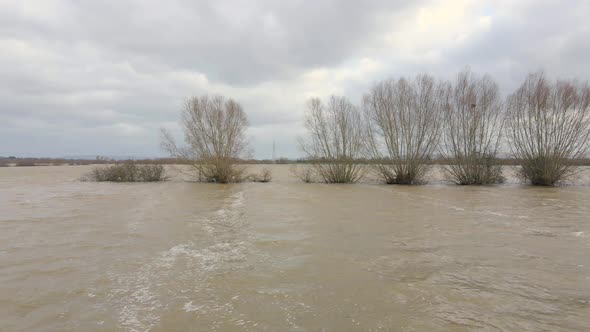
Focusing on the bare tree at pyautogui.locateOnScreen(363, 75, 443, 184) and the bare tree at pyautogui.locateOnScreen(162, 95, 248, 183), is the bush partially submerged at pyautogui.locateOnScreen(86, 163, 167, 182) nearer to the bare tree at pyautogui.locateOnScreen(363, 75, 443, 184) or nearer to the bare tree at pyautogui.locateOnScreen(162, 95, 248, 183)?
the bare tree at pyautogui.locateOnScreen(162, 95, 248, 183)

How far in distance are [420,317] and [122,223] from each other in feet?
31.5

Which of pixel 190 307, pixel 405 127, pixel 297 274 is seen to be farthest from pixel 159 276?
pixel 405 127

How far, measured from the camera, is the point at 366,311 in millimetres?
3955

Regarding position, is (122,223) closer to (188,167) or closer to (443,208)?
(443,208)

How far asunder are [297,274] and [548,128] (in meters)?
24.6

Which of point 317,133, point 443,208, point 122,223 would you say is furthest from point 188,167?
point 443,208

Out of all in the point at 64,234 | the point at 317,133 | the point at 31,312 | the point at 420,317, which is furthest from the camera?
the point at 317,133

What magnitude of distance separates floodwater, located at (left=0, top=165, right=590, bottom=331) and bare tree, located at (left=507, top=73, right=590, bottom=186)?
1433cm

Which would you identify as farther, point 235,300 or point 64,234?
point 64,234

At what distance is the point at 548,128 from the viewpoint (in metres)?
21.9

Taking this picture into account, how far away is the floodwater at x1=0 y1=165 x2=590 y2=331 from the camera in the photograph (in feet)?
12.4

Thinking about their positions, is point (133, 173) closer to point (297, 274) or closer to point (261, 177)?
point (261, 177)

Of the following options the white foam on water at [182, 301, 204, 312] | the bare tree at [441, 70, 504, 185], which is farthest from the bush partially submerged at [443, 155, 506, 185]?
the white foam on water at [182, 301, 204, 312]

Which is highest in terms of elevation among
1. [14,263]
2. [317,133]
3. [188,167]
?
[317,133]
